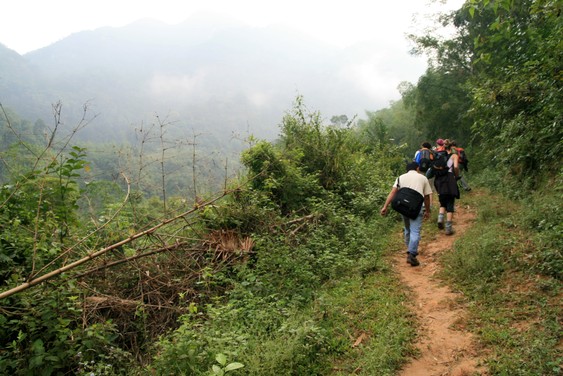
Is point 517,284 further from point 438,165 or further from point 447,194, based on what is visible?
point 438,165

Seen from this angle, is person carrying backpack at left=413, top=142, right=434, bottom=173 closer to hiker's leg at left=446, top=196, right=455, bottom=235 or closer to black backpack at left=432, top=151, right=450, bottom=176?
black backpack at left=432, top=151, right=450, bottom=176

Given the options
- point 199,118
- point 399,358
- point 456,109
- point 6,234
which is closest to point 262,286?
point 399,358

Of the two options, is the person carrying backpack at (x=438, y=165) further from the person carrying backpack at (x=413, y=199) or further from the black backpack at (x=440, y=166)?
the person carrying backpack at (x=413, y=199)

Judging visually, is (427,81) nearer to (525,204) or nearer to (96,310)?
(525,204)

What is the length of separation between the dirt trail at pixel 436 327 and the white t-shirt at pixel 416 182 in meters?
1.24

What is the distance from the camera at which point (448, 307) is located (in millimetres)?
4051

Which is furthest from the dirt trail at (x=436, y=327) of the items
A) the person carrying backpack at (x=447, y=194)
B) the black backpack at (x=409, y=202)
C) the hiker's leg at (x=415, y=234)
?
the person carrying backpack at (x=447, y=194)

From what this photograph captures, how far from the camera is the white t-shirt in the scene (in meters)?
5.56

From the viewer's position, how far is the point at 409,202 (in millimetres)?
5422

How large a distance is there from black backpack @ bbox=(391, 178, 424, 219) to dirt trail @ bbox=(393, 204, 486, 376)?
0.96m

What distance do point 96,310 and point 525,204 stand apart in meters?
7.62

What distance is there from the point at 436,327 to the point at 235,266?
10.0ft

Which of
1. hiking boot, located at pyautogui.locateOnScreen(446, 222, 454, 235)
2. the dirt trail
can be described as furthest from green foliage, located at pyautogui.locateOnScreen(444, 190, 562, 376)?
hiking boot, located at pyautogui.locateOnScreen(446, 222, 454, 235)

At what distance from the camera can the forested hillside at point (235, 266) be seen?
3.25 meters
